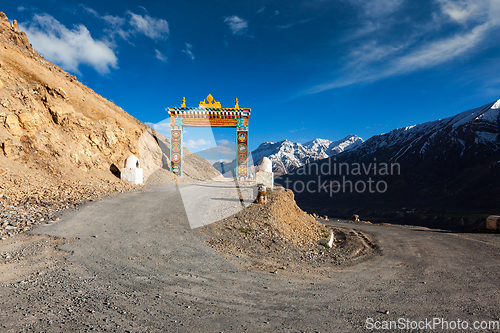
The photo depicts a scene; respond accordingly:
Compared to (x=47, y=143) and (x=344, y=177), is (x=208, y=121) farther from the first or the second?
(x=344, y=177)

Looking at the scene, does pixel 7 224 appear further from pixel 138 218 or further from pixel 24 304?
pixel 24 304

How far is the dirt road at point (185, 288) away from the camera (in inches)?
148

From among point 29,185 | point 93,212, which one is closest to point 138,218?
point 93,212

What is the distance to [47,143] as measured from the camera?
40.4 ft

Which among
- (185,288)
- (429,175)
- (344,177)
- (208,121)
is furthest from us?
(344,177)

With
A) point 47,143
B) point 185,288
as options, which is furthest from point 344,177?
point 185,288

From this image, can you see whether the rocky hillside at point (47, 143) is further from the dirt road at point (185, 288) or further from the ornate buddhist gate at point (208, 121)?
the ornate buddhist gate at point (208, 121)

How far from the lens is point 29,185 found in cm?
926

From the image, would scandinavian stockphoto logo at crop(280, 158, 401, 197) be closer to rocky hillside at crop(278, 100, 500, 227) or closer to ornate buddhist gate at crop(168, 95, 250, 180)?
rocky hillside at crop(278, 100, 500, 227)

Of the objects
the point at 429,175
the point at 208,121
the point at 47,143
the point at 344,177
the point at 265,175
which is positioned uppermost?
the point at 208,121

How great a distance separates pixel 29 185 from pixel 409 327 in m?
12.2

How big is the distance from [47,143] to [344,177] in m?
93.8

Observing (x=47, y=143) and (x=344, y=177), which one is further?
(x=344, y=177)

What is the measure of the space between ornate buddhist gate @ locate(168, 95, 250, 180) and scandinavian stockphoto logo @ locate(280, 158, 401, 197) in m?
64.5
